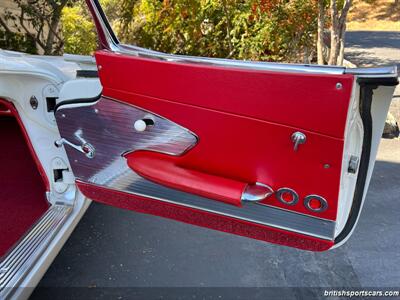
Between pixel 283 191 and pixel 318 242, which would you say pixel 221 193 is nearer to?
pixel 283 191

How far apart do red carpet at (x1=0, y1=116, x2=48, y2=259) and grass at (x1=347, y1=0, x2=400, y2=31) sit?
55.4ft

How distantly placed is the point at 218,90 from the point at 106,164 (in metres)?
0.69

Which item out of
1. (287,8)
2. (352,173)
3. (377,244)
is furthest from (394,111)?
(352,173)

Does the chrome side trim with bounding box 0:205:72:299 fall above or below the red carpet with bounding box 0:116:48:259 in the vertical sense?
above

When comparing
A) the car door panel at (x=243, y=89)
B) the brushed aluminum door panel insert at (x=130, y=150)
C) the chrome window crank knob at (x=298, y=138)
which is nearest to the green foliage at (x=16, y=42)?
the brushed aluminum door panel insert at (x=130, y=150)

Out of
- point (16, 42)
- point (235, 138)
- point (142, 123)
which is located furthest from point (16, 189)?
point (16, 42)

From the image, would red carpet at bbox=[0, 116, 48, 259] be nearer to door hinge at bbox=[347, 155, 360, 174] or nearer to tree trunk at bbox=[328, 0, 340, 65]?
door hinge at bbox=[347, 155, 360, 174]

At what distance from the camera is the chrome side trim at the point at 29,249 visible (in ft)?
6.41

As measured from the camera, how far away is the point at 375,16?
19969mm

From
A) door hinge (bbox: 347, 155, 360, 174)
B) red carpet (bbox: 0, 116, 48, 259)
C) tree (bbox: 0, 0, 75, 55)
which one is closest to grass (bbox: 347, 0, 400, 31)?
tree (bbox: 0, 0, 75, 55)

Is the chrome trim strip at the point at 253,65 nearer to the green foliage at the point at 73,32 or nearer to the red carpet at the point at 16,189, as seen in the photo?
the red carpet at the point at 16,189

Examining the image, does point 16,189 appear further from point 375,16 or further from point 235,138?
point 375,16

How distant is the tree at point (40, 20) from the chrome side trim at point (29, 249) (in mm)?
3665

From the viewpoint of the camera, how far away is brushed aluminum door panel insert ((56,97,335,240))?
1.77 meters
